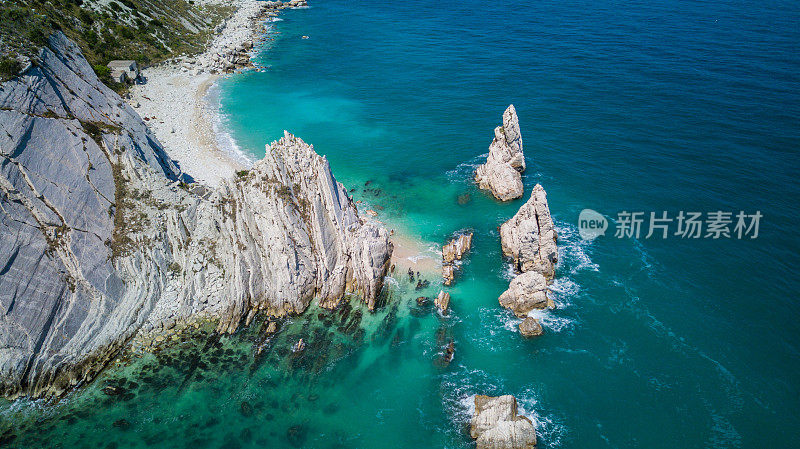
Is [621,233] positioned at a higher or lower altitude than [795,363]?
higher

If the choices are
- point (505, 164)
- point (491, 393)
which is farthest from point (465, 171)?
point (491, 393)


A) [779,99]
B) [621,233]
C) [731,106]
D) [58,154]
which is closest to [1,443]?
[58,154]

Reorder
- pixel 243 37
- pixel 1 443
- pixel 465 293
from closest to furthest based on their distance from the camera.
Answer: pixel 1 443, pixel 465 293, pixel 243 37

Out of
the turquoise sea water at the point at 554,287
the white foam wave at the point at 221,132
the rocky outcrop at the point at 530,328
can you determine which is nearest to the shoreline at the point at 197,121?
the white foam wave at the point at 221,132

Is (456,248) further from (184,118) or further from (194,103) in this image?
(194,103)

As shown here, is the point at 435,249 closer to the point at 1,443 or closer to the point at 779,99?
the point at 1,443

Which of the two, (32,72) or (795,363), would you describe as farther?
(32,72)

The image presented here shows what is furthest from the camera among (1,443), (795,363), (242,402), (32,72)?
(32,72)

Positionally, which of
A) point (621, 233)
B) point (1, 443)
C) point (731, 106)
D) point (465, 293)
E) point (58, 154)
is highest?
point (731, 106)

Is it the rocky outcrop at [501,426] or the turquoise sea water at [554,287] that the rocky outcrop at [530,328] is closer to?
the turquoise sea water at [554,287]

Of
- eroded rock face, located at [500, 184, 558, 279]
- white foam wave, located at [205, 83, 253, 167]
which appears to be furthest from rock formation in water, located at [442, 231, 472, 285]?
white foam wave, located at [205, 83, 253, 167]
